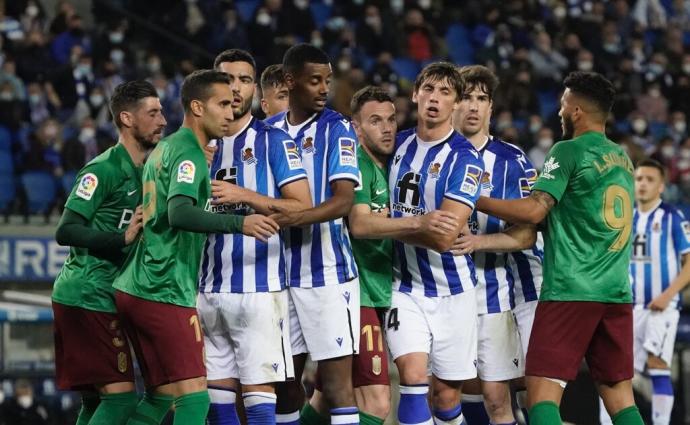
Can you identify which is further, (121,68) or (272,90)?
(121,68)

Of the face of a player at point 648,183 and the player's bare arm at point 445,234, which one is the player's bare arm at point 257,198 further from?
the face of a player at point 648,183

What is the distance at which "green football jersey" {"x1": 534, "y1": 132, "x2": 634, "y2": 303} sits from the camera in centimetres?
711

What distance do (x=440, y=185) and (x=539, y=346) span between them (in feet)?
3.53

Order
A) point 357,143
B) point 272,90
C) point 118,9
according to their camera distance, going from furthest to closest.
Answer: point 118,9, point 272,90, point 357,143

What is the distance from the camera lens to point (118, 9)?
17.9 meters

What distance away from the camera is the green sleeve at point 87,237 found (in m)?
6.80

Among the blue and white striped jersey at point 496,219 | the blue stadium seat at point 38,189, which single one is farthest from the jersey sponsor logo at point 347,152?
the blue stadium seat at point 38,189

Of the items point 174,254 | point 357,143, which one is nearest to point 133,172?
point 174,254

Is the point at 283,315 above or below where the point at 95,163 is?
below

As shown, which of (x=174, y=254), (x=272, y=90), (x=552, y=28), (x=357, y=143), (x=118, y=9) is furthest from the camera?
(x=552, y=28)

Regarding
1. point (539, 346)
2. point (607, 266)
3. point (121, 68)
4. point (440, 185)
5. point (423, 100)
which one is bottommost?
point (539, 346)

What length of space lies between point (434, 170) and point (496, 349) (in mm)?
1211

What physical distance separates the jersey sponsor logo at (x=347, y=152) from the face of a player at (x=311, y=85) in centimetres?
27

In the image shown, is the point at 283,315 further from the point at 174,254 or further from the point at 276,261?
the point at 174,254
